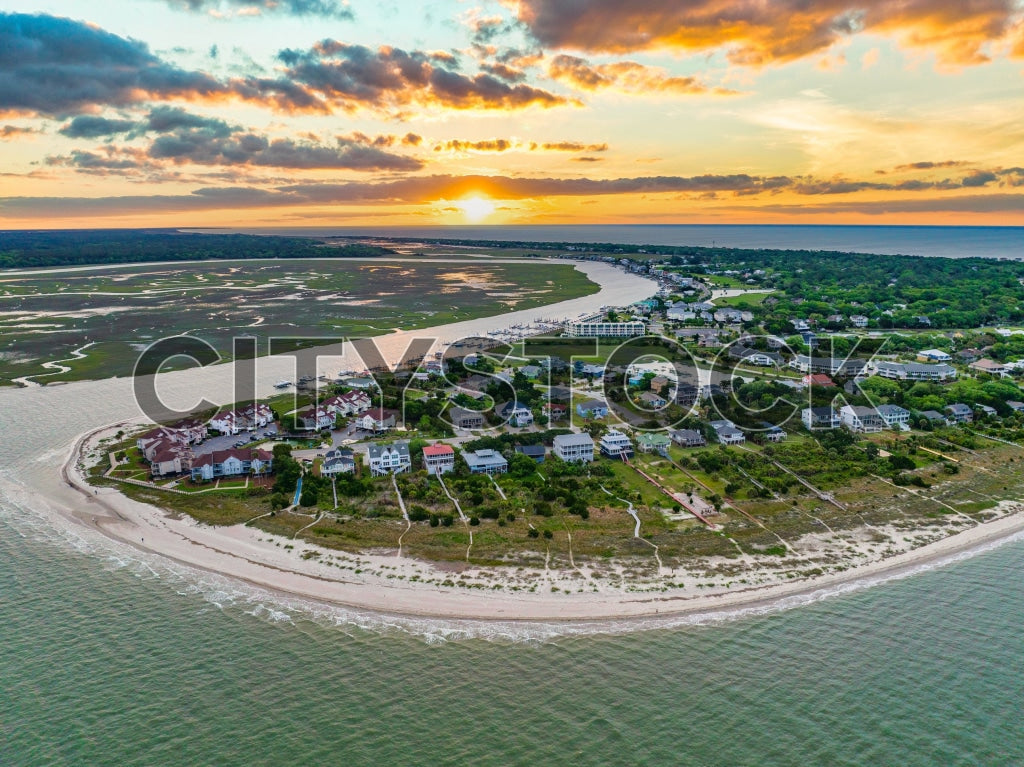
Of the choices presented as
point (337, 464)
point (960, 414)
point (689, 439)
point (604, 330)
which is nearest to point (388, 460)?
point (337, 464)

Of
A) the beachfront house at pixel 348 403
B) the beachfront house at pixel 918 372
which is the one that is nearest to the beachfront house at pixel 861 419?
the beachfront house at pixel 918 372

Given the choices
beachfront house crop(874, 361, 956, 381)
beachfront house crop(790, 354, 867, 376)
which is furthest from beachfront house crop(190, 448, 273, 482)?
beachfront house crop(874, 361, 956, 381)

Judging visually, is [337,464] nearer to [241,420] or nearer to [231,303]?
[241,420]

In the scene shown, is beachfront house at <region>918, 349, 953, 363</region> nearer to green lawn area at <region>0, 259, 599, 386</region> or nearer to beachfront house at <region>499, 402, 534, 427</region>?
beachfront house at <region>499, 402, 534, 427</region>

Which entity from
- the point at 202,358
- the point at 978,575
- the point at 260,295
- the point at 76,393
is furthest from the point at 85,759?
the point at 260,295

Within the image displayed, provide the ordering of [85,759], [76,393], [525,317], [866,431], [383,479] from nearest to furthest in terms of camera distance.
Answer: [85,759], [383,479], [866,431], [76,393], [525,317]

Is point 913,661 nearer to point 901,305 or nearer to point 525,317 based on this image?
point 525,317
